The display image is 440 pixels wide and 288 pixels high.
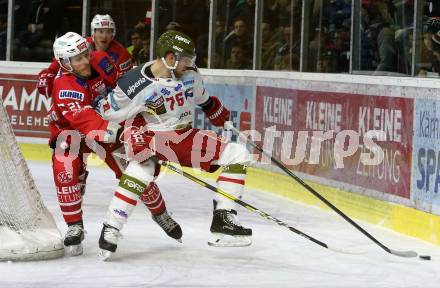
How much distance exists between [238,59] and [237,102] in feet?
3.21

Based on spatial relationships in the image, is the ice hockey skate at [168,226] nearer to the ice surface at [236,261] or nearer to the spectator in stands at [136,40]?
the ice surface at [236,261]

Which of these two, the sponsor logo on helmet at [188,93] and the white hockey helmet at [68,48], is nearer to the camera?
the white hockey helmet at [68,48]

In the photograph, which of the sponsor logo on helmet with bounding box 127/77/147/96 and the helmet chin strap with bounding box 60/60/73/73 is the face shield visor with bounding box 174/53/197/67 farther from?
the helmet chin strap with bounding box 60/60/73/73

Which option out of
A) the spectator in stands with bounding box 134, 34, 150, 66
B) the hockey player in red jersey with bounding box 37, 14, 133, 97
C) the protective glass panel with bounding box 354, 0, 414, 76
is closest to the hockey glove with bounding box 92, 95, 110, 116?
the hockey player in red jersey with bounding box 37, 14, 133, 97

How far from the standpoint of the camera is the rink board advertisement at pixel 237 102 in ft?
35.1

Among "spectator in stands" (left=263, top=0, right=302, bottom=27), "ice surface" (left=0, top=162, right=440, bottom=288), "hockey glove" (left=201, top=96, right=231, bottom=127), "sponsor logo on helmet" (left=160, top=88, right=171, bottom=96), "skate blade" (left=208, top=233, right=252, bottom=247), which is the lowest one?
"ice surface" (left=0, top=162, right=440, bottom=288)

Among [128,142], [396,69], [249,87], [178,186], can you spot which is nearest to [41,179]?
[178,186]

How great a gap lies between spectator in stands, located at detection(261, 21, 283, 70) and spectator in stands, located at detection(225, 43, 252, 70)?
0.88ft

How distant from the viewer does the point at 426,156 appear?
748 cm

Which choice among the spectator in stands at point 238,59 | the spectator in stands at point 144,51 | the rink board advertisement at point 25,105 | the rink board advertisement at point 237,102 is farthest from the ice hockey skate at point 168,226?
the spectator in stands at point 144,51

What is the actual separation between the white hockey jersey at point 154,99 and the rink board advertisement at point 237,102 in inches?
159

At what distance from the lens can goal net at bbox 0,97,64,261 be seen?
6078 millimetres

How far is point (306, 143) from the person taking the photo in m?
9.53

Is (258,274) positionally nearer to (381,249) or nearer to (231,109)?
(381,249)
